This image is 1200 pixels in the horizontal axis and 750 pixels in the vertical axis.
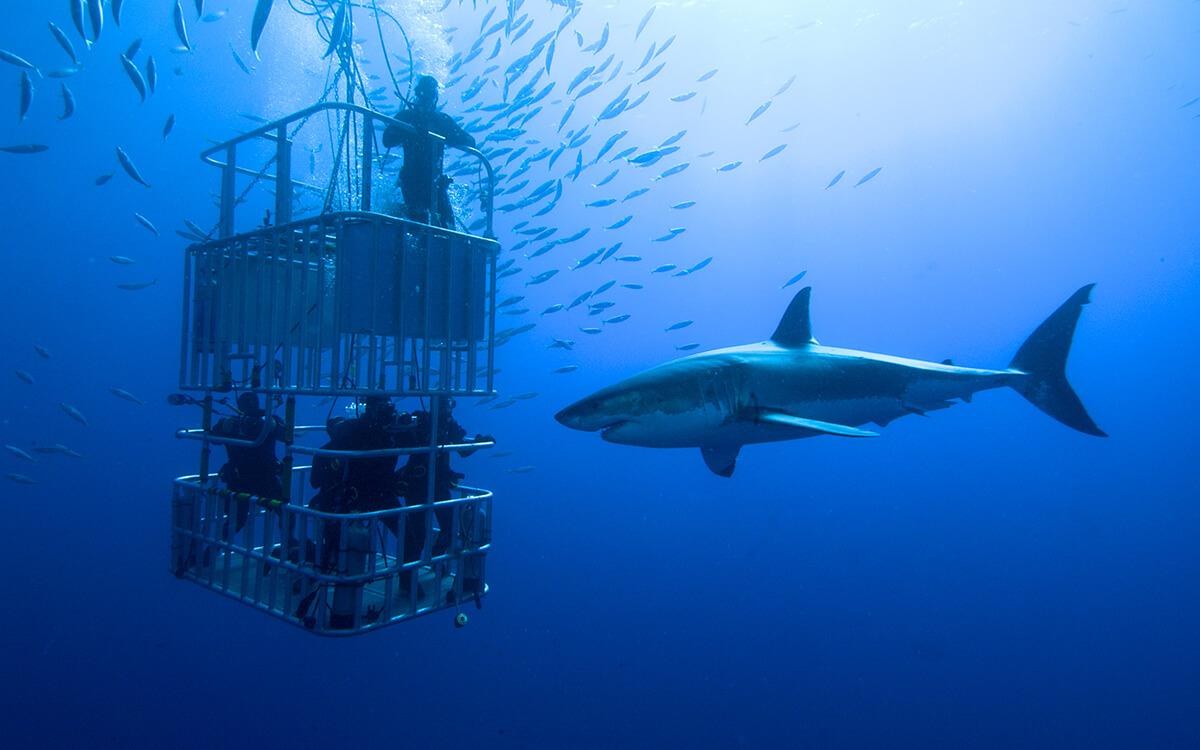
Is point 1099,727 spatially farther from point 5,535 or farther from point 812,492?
point 5,535

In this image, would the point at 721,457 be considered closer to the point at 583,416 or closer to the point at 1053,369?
the point at 583,416

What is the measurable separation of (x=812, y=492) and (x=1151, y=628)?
3257cm

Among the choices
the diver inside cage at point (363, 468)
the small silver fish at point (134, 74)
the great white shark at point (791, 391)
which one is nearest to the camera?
the great white shark at point (791, 391)

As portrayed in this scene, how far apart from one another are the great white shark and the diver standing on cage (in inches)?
88.9

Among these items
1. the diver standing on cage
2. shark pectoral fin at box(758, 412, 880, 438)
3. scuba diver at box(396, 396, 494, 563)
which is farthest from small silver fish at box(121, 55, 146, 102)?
shark pectoral fin at box(758, 412, 880, 438)

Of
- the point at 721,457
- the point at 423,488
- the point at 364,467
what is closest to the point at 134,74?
the point at 364,467

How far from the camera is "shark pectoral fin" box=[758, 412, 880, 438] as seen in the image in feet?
9.50

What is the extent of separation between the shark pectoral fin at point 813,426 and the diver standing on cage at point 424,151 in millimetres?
2963

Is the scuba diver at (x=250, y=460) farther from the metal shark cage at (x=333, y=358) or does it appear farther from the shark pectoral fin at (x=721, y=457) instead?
the shark pectoral fin at (x=721, y=457)

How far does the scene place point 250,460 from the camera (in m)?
4.41

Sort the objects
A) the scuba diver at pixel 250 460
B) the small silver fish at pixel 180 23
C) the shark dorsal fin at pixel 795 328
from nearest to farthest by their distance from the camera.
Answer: the scuba diver at pixel 250 460 < the shark dorsal fin at pixel 795 328 < the small silver fish at pixel 180 23

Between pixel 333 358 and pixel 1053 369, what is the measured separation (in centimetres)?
634

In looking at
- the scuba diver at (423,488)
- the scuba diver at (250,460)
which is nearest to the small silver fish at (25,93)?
the scuba diver at (250,460)

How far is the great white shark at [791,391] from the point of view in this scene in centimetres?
349
